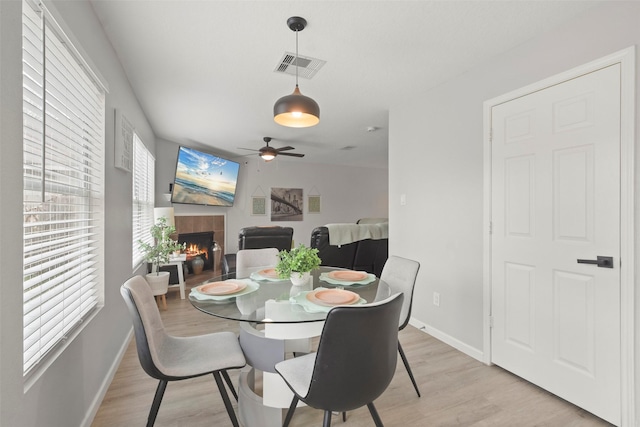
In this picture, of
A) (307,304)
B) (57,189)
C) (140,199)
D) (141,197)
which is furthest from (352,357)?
(141,197)

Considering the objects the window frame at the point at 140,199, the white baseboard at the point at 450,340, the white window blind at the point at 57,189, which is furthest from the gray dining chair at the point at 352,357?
the window frame at the point at 140,199

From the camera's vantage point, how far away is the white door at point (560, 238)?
5.79 ft

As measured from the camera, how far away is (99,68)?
1985mm

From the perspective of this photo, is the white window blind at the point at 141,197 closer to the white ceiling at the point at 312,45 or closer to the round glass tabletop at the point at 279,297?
the white ceiling at the point at 312,45

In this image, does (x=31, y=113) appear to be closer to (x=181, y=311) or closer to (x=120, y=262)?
(x=120, y=262)

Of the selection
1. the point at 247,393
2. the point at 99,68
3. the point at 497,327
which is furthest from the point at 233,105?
the point at 497,327

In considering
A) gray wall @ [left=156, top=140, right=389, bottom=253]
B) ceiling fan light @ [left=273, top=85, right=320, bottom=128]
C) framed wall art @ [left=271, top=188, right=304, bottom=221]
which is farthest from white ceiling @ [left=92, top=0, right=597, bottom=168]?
framed wall art @ [left=271, top=188, right=304, bottom=221]

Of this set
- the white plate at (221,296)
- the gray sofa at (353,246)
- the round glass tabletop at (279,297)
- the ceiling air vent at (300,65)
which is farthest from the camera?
the gray sofa at (353,246)

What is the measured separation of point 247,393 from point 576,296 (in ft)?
6.88

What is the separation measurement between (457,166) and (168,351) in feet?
8.54

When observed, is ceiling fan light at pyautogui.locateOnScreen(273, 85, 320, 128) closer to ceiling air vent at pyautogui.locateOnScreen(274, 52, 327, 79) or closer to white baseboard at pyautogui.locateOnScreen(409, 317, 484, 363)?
ceiling air vent at pyautogui.locateOnScreen(274, 52, 327, 79)

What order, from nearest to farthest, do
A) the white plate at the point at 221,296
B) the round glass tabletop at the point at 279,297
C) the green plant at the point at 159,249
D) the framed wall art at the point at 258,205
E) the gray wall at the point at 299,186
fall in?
the round glass tabletop at the point at 279,297, the white plate at the point at 221,296, the green plant at the point at 159,249, the gray wall at the point at 299,186, the framed wall art at the point at 258,205

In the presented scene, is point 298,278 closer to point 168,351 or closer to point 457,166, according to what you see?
point 168,351

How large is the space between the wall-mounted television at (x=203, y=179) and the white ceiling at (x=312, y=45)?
1664mm
